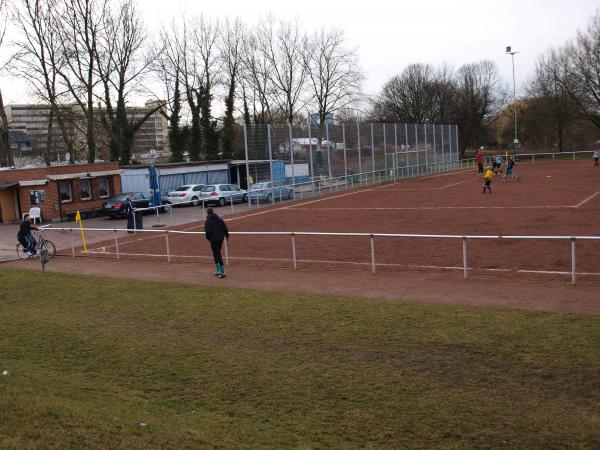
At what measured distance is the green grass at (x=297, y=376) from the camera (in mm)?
5852

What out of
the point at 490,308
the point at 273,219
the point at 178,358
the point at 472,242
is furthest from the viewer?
the point at 273,219

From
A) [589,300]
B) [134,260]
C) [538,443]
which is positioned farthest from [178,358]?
[134,260]

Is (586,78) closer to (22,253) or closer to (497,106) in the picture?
(497,106)

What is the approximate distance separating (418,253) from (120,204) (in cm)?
2206

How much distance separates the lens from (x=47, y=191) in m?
34.5

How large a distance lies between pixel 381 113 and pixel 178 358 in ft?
272

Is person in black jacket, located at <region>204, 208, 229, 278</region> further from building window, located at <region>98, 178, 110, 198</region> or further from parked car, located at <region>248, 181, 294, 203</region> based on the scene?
building window, located at <region>98, 178, 110, 198</region>

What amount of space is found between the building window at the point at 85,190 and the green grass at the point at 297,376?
26344mm

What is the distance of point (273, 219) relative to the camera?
28.6m

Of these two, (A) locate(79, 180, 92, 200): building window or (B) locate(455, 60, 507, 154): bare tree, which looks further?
(B) locate(455, 60, 507, 154): bare tree

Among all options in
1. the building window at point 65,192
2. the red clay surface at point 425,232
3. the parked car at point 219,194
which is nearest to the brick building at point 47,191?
the building window at point 65,192

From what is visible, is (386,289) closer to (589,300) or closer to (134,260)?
(589,300)

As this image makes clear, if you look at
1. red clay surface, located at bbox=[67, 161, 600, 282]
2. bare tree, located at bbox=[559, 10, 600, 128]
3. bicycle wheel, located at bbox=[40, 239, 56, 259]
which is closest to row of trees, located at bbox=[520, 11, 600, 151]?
bare tree, located at bbox=[559, 10, 600, 128]

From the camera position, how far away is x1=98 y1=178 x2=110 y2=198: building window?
3833cm
